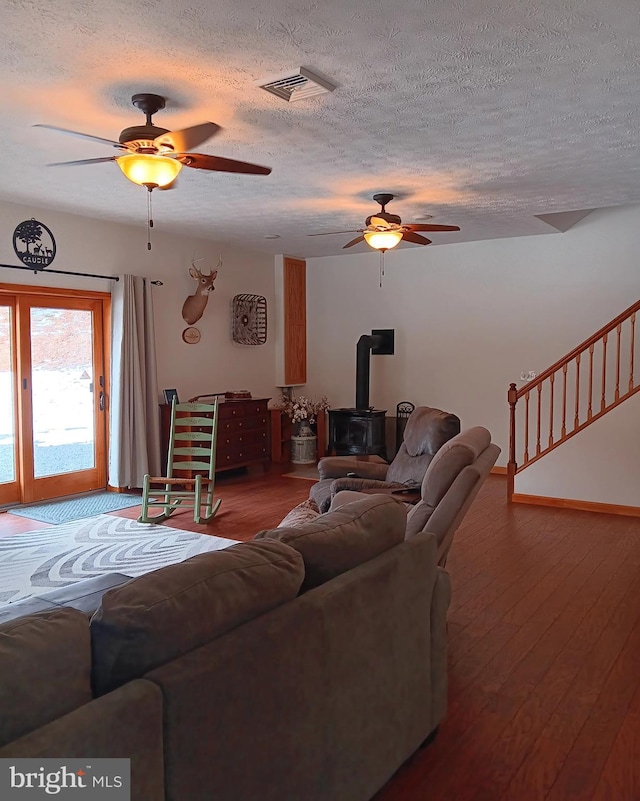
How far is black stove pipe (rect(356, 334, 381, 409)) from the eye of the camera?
808cm

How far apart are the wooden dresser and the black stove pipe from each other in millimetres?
1168

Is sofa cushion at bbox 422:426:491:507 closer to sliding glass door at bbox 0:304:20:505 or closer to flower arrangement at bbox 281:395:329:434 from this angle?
sliding glass door at bbox 0:304:20:505

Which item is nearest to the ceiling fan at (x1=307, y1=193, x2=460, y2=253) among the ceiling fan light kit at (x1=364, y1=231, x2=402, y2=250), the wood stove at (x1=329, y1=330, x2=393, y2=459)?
the ceiling fan light kit at (x1=364, y1=231, x2=402, y2=250)

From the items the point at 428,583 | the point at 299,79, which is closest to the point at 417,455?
the point at 428,583

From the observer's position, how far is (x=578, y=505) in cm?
593

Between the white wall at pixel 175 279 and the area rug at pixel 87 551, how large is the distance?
220 cm

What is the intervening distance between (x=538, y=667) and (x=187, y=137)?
3.05 meters

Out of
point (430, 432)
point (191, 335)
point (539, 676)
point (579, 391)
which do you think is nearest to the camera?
point (539, 676)

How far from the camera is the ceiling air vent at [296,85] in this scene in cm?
302

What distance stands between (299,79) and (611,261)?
490cm

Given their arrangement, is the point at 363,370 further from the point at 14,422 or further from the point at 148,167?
the point at 148,167

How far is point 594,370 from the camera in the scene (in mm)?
6949

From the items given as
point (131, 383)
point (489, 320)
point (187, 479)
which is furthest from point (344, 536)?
point (489, 320)

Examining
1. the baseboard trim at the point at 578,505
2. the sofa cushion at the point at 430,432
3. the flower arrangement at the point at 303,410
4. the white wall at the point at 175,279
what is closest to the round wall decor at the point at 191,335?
the white wall at the point at 175,279
